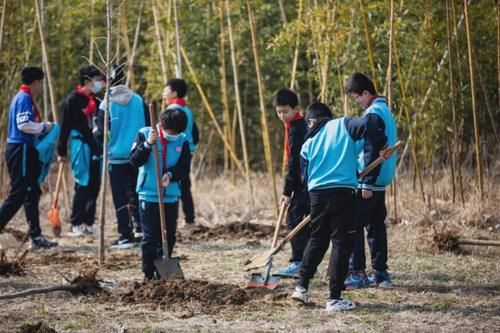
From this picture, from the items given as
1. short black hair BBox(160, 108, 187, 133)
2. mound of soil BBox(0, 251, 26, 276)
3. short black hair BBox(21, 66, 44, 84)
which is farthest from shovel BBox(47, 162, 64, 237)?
short black hair BBox(160, 108, 187, 133)

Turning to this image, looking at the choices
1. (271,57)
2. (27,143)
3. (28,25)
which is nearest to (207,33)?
(271,57)

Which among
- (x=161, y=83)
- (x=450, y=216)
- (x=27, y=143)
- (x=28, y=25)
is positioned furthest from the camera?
(x=161, y=83)

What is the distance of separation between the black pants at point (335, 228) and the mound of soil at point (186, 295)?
52cm

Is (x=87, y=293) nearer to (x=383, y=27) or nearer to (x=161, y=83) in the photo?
(x=383, y=27)

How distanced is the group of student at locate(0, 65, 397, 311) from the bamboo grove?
29.8 inches

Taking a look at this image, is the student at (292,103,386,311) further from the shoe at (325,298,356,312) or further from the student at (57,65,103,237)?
the student at (57,65,103,237)

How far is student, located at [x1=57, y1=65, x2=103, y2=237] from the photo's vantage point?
9203 millimetres

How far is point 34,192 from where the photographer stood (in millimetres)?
8500

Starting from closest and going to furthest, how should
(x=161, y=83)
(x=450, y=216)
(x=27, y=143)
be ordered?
(x=27, y=143) → (x=450, y=216) → (x=161, y=83)

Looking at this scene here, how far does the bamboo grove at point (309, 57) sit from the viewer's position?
9.12m

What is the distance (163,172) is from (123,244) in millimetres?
2286

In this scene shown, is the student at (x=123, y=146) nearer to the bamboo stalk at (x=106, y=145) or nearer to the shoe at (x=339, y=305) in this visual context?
the bamboo stalk at (x=106, y=145)

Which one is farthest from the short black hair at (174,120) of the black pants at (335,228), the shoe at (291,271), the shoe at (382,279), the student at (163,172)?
the shoe at (382,279)

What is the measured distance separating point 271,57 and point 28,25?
120 inches
